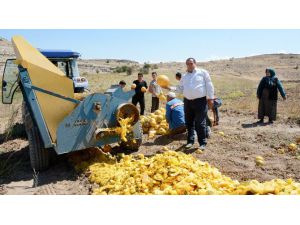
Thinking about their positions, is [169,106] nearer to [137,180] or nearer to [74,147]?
[74,147]

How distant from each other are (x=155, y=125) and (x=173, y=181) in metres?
4.55

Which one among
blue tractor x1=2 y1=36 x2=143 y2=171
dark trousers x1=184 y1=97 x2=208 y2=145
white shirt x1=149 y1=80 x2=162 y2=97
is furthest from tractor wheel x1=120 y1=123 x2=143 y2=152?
white shirt x1=149 y1=80 x2=162 y2=97

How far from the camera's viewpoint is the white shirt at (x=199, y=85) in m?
6.98

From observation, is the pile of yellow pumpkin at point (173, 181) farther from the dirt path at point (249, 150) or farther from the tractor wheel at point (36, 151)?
the tractor wheel at point (36, 151)

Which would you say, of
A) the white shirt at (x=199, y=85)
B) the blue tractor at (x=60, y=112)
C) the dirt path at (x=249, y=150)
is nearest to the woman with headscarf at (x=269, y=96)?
the dirt path at (x=249, y=150)

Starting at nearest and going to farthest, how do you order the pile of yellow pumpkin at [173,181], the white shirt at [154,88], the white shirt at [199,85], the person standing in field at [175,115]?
1. the pile of yellow pumpkin at [173,181]
2. the white shirt at [199,85]
3. the person standing in field at [175,115]
4. the white shirt at [154,88]

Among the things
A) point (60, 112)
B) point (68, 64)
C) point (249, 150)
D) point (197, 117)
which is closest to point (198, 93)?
point (197, 117)

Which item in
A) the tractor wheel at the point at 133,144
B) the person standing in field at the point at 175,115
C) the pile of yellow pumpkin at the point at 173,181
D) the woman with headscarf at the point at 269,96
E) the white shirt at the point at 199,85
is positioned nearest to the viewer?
the pile of yellow pumpkin at the point at 173,181

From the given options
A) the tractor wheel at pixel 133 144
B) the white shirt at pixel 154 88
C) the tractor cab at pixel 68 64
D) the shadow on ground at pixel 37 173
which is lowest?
the shadow on ground at pixel 37 173

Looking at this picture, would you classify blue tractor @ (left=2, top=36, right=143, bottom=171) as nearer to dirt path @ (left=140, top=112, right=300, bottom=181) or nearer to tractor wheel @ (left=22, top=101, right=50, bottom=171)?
tractor wheel @ (left=22, top=101, right=50, bottom=171)

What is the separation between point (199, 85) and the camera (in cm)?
698

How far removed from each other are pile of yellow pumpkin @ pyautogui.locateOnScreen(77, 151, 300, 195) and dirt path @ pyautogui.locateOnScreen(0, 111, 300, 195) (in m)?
0.48

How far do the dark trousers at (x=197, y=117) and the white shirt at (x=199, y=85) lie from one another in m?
0.13

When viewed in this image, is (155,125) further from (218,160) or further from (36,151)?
(36,151)
